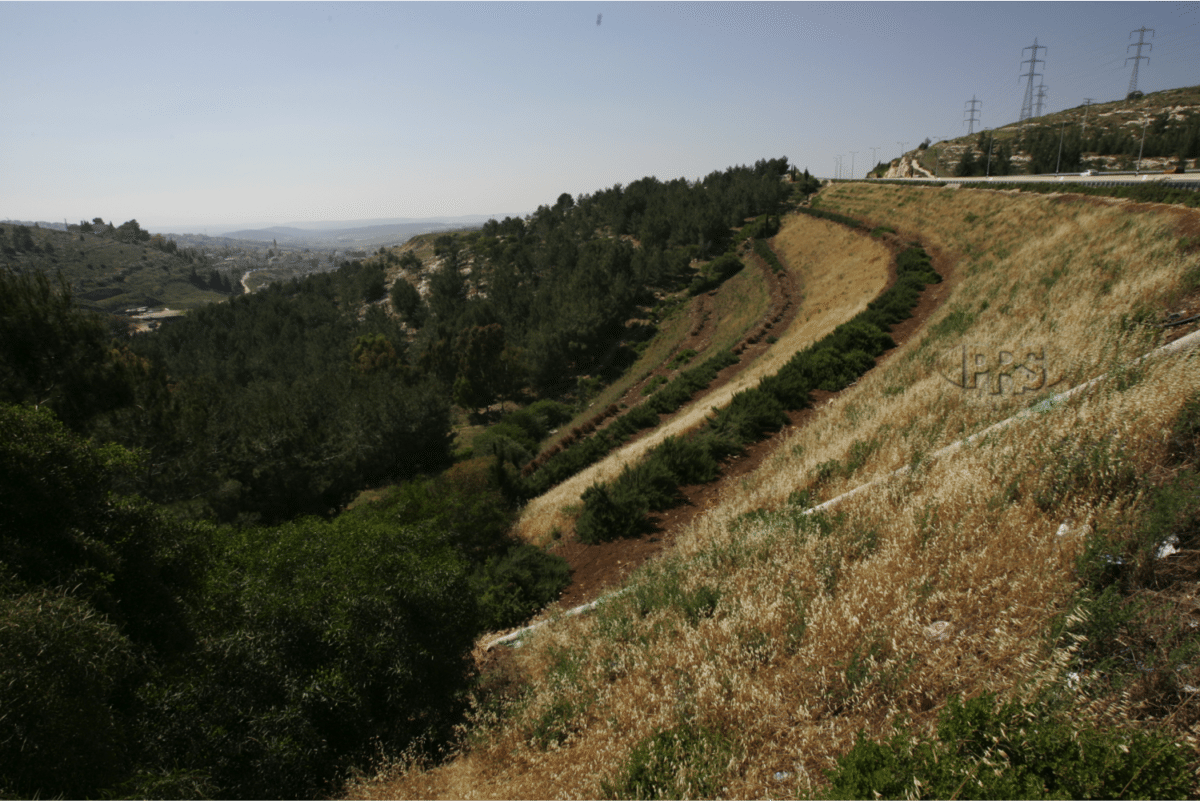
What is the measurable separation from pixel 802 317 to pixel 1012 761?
A: 107 ft

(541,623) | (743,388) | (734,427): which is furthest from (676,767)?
(743,388)

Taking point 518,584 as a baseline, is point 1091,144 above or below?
above

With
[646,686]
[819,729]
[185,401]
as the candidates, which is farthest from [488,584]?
[185,401]

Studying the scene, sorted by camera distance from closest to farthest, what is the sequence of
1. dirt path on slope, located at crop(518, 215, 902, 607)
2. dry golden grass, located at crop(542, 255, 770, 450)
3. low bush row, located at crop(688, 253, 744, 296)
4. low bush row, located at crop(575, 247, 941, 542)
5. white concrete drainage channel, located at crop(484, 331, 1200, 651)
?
white concrete drainage channel, located at crop(484, 331, 1200, 651), dirt path on slope, located at crop(518, 215, 902, 607), low bush row, located at crop(575, 247, 941, 542), dry golden grass, located at crop(542, 255, 770, 450), low bush row, located at crop(688, 253, 744, 296)

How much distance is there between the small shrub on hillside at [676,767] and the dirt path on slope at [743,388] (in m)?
5.09

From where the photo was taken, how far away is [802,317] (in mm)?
33312

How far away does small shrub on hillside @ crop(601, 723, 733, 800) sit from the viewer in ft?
12.6

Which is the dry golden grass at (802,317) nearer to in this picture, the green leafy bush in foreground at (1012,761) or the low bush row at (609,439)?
the low bush row at (609,439)

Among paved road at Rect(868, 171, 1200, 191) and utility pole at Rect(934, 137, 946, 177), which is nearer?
paved road at Rect(868, 171, 1200, 191)

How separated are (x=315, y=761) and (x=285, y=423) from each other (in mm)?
33505

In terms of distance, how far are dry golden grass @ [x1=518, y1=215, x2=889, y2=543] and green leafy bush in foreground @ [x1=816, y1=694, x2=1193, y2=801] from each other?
11.0m

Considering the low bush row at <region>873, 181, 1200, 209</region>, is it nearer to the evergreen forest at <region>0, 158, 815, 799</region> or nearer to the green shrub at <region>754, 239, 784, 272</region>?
the green shrub at <region>754, 239, 784, 272</region>

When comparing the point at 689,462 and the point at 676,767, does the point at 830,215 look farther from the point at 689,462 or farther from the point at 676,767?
the point at 676,767

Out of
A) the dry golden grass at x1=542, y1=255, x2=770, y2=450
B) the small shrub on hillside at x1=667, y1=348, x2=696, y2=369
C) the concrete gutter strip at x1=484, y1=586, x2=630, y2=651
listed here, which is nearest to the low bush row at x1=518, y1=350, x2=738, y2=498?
the dry golden grass at x1=542, y1=255, x2=770, y2=450
